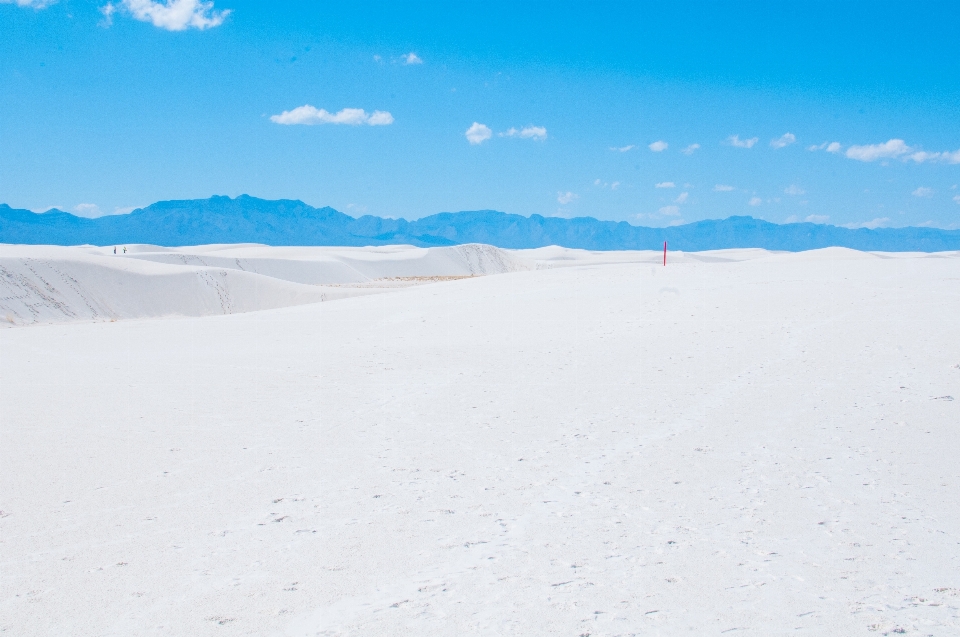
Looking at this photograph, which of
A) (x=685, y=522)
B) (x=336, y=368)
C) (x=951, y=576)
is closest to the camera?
(x=951, y=576)

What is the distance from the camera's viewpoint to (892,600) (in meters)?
3.27

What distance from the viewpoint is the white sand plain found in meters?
3.30

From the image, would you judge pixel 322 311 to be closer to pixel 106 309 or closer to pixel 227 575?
pixel 227 575

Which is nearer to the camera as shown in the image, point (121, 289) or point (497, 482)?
point (497, 482)

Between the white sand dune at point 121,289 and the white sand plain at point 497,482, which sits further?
the white sand dune at point 121,289

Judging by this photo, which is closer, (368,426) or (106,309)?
(368,426)

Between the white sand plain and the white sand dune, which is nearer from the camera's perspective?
the white sand plain

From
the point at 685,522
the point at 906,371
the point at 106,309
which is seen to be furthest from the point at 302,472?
the point at 106,309

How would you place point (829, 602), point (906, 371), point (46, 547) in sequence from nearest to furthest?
point (829, 602) → point (46, 547) → point (906, 371)

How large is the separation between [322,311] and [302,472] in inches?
451

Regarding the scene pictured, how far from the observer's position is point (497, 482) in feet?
16.3

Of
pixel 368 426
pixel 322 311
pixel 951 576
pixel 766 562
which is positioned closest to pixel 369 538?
pixel 766 562

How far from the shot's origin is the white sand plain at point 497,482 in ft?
10.8

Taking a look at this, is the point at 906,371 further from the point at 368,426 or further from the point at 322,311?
the point at 322,311
